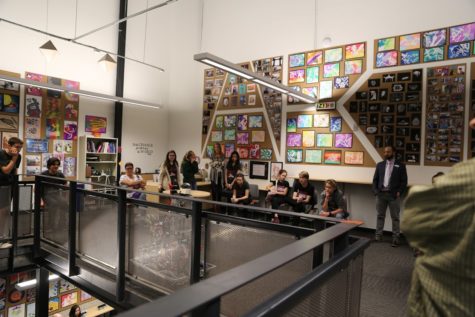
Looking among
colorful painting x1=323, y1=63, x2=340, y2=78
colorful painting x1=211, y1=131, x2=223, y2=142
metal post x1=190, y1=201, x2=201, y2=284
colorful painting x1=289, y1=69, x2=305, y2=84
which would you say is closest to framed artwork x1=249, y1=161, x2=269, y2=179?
colorful painting x1=211, y1=131, x2=223, y2=142

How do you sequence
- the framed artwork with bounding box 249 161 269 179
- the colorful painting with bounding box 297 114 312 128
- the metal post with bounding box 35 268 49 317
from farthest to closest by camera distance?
the framed artwork with bounding box 249 161 269 179 < the colorful painting with bounding box 297 114 312 128 < the metal post with bounding box 35 268 49 317

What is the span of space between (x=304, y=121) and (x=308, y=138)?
0.37 meters

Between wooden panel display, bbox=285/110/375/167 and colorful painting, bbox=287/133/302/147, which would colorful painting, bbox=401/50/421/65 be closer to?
Answer: wooden panel display, bbox=285/110/375/167

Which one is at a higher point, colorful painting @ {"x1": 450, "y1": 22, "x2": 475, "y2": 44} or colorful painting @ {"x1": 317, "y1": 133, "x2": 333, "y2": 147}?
colorful painting @ {"x1": 450, "y1": 22, "x2": 475, "y2": 44}

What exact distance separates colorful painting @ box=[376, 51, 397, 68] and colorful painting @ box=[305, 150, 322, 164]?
195cm

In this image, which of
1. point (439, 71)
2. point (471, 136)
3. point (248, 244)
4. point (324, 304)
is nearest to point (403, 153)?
point (471, 136)

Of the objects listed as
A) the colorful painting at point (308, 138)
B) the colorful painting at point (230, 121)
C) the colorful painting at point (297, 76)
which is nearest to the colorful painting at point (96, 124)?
the colorful painting at point (230, 121)

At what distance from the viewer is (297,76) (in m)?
6.95

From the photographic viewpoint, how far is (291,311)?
1.02 metres

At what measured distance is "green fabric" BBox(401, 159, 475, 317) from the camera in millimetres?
779

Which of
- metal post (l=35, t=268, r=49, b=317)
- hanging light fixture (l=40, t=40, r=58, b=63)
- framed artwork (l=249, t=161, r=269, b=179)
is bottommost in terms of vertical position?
metal post (l=35, t=268, r=49, b=317)

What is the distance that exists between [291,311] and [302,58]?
6.50 metres

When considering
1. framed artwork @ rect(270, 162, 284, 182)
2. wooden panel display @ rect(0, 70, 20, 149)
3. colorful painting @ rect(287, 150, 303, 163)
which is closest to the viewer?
wooden panel display @ rect(0, 70, 20, 149)

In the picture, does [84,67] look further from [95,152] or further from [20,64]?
[95,152]
